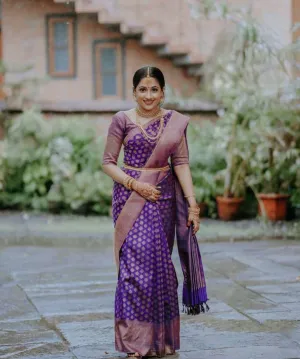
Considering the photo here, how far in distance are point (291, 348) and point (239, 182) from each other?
6.11 metres

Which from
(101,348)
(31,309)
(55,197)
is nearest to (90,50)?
(55,197)

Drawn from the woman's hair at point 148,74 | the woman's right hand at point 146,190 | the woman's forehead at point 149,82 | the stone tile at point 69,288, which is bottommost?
the stone tile at point 69,288

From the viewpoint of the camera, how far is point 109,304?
6.83 metres

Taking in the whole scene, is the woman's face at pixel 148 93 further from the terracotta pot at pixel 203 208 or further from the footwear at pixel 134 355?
the terracotta pot at pixel 203 208

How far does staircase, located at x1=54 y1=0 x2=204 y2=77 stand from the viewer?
1423 cm

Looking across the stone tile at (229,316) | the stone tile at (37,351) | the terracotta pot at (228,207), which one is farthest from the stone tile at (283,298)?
the terracotta pot at (228,207)

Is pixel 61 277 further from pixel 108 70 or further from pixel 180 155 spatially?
pixel 108 70

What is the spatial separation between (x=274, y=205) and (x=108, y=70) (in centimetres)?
480

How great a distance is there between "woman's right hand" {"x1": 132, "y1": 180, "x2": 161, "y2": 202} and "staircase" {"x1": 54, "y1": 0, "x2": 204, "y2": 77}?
30.6ft

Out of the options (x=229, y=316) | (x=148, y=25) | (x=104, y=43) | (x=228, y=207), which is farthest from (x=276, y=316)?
(x=104, y=43)

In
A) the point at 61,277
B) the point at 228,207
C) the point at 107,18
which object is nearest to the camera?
the point at 61,277

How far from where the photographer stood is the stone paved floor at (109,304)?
218 inches

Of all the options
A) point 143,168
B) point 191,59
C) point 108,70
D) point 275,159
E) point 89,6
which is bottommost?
point 275,159

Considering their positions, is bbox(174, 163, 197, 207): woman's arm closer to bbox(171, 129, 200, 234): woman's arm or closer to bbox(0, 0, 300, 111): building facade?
bbox(171, 129, 200, 234): woman's arm
